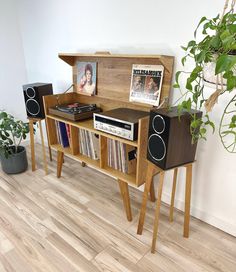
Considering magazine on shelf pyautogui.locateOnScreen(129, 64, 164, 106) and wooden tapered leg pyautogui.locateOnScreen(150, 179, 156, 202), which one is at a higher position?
magazine on shelf pyautogui.locateOnScreen(129, 64, 164, 106)

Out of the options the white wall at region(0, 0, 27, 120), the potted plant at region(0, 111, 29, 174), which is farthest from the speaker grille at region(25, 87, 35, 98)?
the white wall at region(0, 0, 27, 120)

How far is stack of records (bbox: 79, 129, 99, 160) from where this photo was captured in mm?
1672

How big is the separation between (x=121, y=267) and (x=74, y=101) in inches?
55.9

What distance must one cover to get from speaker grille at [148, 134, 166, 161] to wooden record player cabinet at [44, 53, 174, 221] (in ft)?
0.34

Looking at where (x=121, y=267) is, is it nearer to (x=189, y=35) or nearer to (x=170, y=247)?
(x=170, y=247)

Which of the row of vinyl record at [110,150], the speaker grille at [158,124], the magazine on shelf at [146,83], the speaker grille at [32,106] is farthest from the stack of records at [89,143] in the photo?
the speaker grille at [158,124]

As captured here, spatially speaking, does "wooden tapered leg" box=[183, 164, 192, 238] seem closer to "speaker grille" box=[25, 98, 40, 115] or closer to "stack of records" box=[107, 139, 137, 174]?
"stack of records" box=[107, 139, 137, 174]

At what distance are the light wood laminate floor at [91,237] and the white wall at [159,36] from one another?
190 millimetres

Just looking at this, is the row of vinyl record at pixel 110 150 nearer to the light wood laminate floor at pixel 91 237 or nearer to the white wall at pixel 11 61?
the light wood laminate floor at pixel 91 237

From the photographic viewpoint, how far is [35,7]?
2.19m

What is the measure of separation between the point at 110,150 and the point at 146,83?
0.54 metres

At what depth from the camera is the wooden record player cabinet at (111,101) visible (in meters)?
1.34

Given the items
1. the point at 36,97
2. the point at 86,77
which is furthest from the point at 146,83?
the point at 36,97

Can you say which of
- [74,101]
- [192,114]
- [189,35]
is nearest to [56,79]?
[74,101]
